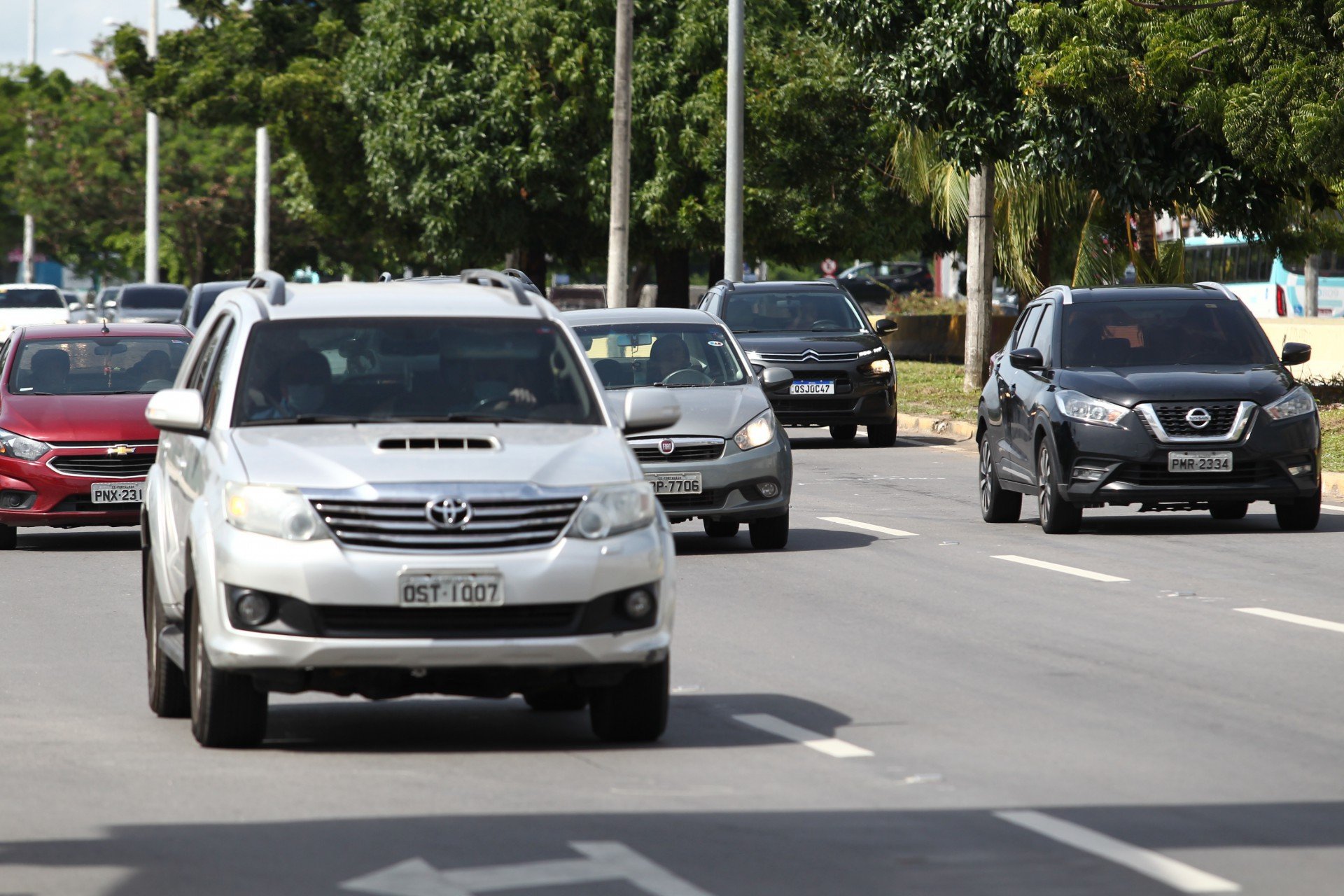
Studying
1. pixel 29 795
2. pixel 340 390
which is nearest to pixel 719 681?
pixel 340 390

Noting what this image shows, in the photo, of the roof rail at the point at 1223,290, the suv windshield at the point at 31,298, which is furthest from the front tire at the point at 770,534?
the suv windshield at the point at 31,298

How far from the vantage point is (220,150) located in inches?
3098

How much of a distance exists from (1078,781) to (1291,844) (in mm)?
1069

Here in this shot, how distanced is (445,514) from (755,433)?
25.8ft

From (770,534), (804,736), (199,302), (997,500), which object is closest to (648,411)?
(804,736)

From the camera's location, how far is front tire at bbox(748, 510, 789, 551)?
611 inches

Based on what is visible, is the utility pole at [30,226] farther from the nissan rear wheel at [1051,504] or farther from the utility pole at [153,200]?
the nissan rear wheel at [1051,504]

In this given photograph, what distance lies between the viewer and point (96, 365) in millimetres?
17094

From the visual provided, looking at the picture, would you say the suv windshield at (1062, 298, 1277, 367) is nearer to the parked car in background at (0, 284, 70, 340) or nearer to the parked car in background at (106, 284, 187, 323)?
the parked car in background at (106, 284, 187, 323)

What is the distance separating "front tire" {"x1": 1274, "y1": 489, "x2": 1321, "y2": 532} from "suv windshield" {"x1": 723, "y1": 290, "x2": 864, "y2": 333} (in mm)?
10450

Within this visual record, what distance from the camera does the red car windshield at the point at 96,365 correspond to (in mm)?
16938

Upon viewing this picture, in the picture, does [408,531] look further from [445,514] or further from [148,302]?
[148,302]

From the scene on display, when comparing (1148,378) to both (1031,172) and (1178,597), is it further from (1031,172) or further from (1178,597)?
(1031,172)

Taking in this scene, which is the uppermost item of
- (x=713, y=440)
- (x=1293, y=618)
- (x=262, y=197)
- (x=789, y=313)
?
(x=262, y=197)
